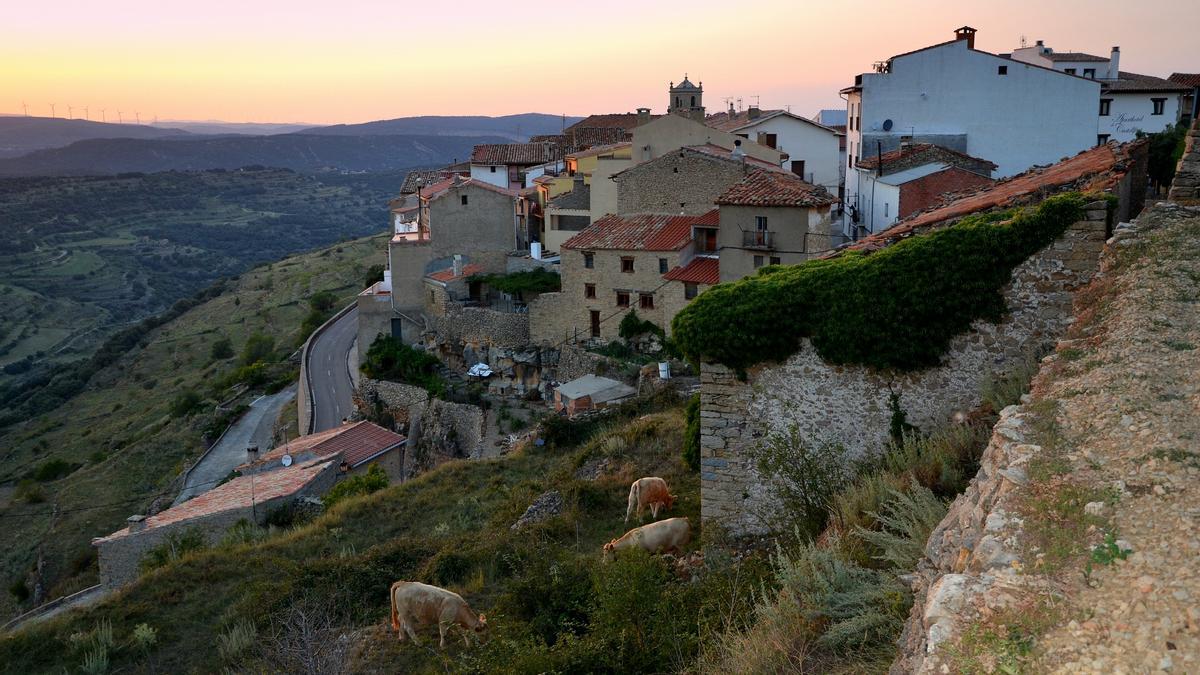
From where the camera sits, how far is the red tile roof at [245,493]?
64.3ft

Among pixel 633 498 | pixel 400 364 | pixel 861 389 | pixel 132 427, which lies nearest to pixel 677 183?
pixel 400 364

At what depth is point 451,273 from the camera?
117ft

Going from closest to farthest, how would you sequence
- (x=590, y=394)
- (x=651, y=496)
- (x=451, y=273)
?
1. (x=651, y=496)
2. (x=590, y=394)
3. (x=451, y=273)

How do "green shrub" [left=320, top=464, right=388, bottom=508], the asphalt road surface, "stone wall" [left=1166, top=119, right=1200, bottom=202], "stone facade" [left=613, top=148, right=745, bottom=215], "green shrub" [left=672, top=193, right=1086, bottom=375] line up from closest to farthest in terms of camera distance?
"green shrub" [left=672, top=193, right=1086, bottom=375] → "stone wall" [left=1166, top=119, right=1200, bottom=202] → "green shrub" [left=320, top=464, right=388, bottom=508] → "stone facade" [left=613, top=148, right=745, bottom=215] → the asphalt road surface

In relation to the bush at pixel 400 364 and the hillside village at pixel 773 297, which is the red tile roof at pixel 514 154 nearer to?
the hillside village at pixel 773 297

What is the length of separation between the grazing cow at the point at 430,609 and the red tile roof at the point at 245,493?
10.9 meters

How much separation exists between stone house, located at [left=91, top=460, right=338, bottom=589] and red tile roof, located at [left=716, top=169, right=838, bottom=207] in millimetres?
14830

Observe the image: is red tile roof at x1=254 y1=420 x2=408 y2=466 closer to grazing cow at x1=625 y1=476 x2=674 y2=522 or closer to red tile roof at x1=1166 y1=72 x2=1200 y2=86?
grazing cow at x1=625 y1=476 x2=674 y2=522

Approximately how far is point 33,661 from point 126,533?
→ 7049 millimetres

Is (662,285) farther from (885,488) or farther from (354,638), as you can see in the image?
(885,488)

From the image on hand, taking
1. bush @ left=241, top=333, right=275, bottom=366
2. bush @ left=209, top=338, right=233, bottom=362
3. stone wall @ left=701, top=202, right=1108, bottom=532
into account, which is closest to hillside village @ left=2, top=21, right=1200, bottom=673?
stone wall @ left=701, top=202, right=1108, bottom=532

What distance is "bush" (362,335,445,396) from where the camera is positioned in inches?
1299

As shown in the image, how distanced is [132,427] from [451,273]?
22.3 metres

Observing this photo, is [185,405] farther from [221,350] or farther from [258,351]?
[221,350]
